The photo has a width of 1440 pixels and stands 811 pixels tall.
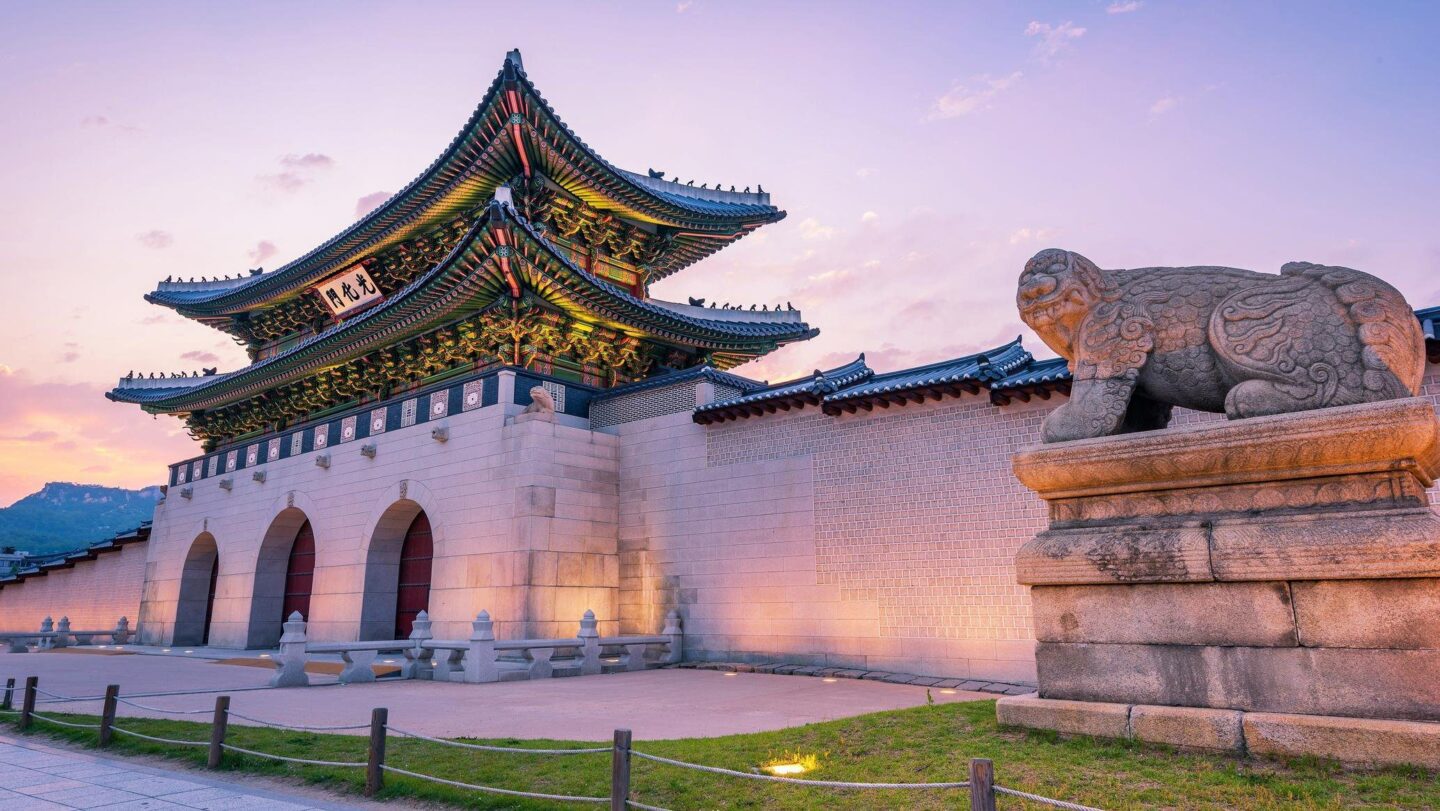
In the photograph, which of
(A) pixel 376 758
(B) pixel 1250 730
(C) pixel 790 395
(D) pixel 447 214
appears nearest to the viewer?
(B) pixel 1250 730

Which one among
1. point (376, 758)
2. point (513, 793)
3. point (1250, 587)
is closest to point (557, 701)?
point (376, 758)

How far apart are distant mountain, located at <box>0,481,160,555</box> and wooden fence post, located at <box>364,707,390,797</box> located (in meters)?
89.0

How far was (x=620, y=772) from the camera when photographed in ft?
15.1

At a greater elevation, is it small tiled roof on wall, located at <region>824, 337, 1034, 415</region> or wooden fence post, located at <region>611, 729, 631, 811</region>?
small tiled roof on wall, located at <region>824, 337, 1034, 415</region>

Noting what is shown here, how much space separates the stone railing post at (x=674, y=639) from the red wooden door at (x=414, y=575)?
5561 mm

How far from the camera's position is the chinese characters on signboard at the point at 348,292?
21844 mm

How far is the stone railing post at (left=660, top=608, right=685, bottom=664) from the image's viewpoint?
15.0 metres

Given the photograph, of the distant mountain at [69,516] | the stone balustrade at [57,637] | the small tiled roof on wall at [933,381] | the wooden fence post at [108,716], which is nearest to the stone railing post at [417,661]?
the wooden fence post at [108,716]

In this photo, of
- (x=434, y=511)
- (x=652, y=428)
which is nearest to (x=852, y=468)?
(x=652, y=428)

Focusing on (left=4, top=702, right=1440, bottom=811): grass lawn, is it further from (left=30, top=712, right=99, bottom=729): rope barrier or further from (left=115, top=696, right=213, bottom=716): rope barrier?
(left=115, top=696, right=213, bottom=716): rope barrier

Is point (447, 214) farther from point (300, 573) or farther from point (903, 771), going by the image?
point (903, 771)

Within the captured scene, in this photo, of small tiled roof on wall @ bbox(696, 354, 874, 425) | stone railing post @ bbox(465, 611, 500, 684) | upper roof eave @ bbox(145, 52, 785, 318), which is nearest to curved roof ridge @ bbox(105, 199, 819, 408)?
upper roof eave @ bbox(145, 52, 785, 318)

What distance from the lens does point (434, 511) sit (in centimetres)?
1689

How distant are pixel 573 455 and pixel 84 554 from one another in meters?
22.0
